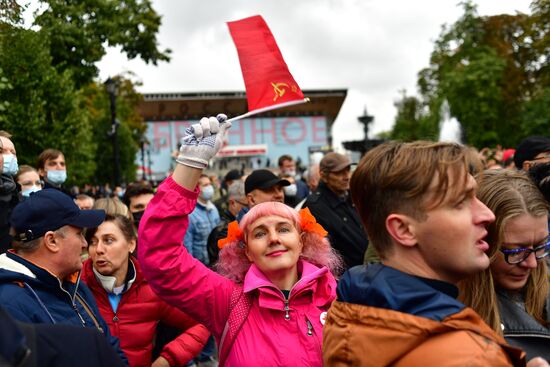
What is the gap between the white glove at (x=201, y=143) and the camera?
2.59 metres

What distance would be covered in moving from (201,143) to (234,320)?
859 mm

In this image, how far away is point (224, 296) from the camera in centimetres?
279

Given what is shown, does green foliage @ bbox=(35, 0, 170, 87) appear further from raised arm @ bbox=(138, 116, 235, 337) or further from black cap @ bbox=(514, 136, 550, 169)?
raised arm @ bbox=(138, 116, 235, 337)

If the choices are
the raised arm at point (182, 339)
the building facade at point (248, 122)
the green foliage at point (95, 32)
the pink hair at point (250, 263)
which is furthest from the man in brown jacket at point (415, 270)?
the building facade at point (248, 122)

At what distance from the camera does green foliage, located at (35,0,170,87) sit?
46.3 ft

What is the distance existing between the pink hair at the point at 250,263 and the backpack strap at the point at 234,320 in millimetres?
239

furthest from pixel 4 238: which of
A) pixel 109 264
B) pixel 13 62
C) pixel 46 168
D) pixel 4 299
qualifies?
pixel 13 62

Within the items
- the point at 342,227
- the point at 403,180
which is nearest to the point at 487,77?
the point at 342,227

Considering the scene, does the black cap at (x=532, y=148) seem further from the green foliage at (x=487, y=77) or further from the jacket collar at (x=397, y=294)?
the green foliage at (x=487, y=77)

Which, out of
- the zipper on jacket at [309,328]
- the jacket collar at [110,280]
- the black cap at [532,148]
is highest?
the black cap at [532,148]

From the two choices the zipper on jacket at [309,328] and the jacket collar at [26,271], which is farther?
the jacket collar at [26,271]

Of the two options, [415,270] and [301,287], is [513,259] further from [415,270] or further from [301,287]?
[301,287]

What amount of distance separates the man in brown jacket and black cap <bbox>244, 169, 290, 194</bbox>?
3441 millimetres

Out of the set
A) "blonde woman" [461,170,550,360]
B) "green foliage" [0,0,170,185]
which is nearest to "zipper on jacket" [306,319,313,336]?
"blonde woman" [461,170,550,360]
